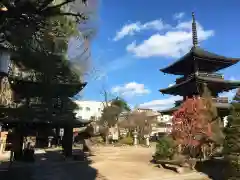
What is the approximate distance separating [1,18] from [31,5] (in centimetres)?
68

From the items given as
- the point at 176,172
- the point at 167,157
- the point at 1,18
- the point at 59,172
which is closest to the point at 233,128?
the point at 176,172

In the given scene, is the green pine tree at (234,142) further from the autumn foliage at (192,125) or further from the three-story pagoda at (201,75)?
the three-story pagoda at (201,75)

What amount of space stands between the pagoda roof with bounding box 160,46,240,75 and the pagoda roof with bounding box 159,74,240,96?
5.83ft

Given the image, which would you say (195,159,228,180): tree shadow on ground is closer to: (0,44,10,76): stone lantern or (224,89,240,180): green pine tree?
(224,89,240,180): green pine tree

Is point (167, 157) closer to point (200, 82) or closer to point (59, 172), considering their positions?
point (59, 172)

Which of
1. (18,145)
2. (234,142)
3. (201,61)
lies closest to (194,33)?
(201,61)

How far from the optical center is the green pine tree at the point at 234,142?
14.2m

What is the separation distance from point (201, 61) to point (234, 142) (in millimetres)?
17666

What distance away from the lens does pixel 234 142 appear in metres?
14.7

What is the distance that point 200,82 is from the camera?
2916 cm

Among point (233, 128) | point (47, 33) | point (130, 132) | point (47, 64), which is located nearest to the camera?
point (47, 64)

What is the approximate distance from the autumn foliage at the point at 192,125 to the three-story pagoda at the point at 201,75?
679cm

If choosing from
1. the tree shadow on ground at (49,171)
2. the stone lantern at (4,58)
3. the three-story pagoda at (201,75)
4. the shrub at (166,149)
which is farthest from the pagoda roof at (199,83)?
the stone lantern at (4,58)

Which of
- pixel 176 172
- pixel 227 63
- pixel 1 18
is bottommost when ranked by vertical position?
pixel 176 172
